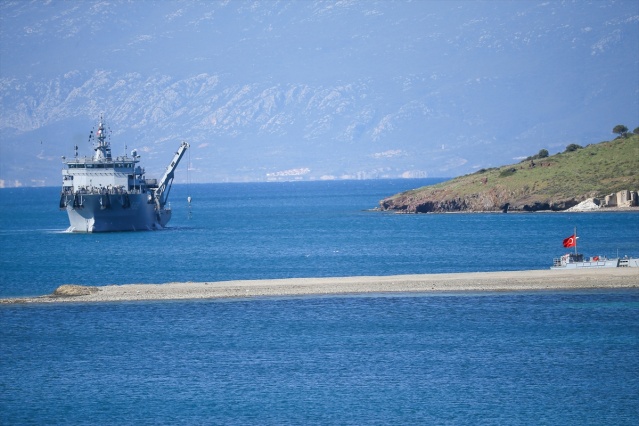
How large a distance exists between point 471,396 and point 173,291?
28158mm

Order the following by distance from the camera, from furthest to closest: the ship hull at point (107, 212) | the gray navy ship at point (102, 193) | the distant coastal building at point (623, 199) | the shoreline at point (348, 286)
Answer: the distant coastal building at point (623, 199) → the gray navy ship at point (102, 193) → the ship hull at point (107, 212) → the shoreline at point (348, 286)

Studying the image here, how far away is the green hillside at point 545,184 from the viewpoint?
14150 cm

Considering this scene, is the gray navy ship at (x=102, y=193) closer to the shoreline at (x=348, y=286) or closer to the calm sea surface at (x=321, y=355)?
the calm sea surface at (x=321, y=355)

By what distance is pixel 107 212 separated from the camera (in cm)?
11812

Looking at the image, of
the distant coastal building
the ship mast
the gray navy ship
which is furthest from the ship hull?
the distant coastal building

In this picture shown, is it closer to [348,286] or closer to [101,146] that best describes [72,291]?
[348,286]

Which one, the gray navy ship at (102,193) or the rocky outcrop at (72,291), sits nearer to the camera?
the rocky outcrop at (72,291)

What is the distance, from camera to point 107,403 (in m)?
37.1

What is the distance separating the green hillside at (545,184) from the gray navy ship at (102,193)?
49334mm

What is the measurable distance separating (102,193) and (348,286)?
5815 cm

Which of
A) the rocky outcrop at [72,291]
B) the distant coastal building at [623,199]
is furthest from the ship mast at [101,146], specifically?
the rocky outcrop at [72,291]

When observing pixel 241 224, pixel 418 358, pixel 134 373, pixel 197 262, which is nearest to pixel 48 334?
pixel 134 373

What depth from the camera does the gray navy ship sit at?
11669cm

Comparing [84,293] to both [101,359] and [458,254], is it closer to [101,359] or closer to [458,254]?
[101,359]
